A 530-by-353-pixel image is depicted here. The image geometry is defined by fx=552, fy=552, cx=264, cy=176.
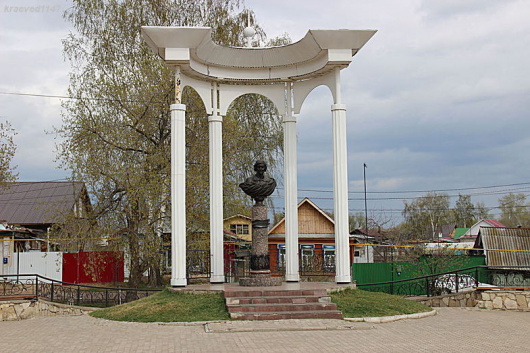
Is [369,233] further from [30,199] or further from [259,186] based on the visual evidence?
[259,186]

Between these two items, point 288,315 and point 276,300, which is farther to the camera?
point 276,300

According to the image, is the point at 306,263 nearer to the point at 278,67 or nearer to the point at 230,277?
the point at 230,277

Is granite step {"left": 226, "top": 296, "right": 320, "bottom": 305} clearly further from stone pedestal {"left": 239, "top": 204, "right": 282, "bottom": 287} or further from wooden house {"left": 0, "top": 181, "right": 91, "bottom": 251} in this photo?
wooden house {"left": 0, "top": 181, "right": 91, "bottom": 251}

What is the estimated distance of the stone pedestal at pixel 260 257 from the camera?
41.2ft

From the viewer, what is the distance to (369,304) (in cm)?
1120

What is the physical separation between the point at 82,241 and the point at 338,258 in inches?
413

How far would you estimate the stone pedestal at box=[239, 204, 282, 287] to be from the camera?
41.2ft

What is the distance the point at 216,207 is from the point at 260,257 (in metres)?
1.94

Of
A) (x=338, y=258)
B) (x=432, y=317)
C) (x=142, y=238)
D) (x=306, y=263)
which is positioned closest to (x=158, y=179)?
(x=142, y=238)

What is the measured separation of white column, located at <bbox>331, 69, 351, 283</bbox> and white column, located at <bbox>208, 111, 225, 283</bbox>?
9.69 ft

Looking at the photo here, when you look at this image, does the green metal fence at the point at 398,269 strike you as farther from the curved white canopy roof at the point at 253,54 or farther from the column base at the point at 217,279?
the curved white canopy roof at the point at 253,54

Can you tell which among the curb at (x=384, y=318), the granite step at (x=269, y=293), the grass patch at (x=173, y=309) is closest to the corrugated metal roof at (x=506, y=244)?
the curb at (x=384, y=318)

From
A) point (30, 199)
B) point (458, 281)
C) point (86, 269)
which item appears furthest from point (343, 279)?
point (30, 199)

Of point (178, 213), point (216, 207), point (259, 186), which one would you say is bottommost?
point (178, 213)
